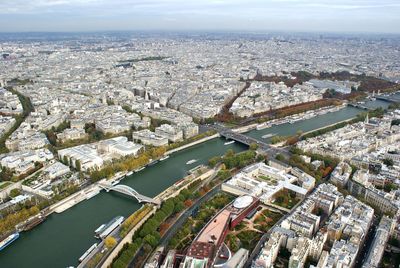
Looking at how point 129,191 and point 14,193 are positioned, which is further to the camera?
point 129,191

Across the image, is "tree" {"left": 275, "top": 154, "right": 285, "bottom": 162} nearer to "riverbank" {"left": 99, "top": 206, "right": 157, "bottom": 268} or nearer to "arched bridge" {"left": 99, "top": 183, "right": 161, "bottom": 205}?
"arched bridge" {"left": 99, "top": 183, "right": 161, "bottom": 205}

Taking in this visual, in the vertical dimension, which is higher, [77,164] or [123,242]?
[77,164]

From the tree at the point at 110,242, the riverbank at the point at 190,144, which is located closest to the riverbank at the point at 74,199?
the tree at the point at 110,242

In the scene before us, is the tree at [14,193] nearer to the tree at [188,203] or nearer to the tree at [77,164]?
the tree at [77,164]

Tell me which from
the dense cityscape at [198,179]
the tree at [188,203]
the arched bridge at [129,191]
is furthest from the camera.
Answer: the arched bridge at [129,191]

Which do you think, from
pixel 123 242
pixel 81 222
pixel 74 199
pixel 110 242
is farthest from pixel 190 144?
pixel 110 242

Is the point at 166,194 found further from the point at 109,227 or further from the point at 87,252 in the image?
the point at 87,252

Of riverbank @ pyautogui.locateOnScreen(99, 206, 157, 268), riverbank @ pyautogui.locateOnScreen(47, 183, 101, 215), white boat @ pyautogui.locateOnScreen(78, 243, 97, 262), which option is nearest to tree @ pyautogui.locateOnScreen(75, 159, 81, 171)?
riverbank @ pyautogui.locateOnScreen(47, 183, 101, 215)
